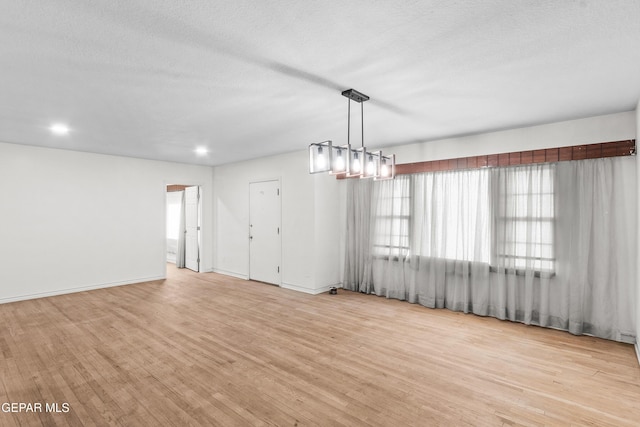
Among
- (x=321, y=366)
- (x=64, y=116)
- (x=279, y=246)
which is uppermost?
(x=64, y=116)

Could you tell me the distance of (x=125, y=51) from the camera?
7.25 ft

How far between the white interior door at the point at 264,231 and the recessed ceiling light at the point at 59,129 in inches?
127

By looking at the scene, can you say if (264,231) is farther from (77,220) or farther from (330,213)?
(77,220)

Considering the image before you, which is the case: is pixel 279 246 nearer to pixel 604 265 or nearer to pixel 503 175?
pixel 503 175

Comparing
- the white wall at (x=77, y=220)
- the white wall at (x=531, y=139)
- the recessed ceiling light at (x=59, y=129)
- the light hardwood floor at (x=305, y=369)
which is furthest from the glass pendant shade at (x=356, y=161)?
the white wall at (x=77, y=220)

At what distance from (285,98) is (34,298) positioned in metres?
5.48

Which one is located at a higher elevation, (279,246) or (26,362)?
(279,246)

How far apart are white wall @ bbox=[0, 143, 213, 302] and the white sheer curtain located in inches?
174

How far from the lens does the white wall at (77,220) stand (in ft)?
16.8

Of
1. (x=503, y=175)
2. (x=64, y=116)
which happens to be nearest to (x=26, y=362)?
(x=64, y=116)

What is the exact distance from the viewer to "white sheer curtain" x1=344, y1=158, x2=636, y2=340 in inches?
141

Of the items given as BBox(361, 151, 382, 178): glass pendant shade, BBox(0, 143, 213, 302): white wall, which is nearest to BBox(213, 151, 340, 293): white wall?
BBox(0, 143, 213, 302): white wall

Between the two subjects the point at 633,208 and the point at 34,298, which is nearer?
the point at 633,208

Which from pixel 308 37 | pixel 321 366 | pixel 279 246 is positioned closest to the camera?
pixel 308 37
